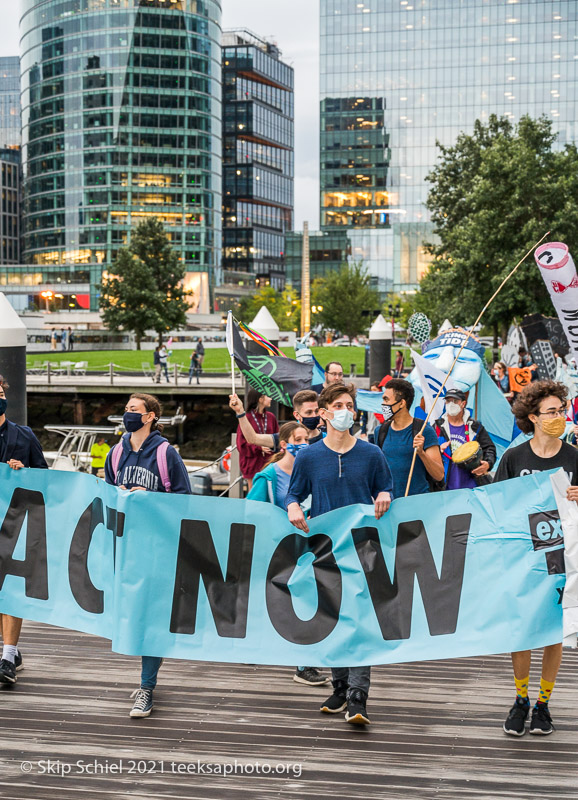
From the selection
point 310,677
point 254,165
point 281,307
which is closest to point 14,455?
point 310,677

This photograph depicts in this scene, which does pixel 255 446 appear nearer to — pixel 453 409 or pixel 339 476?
pixel 453 409

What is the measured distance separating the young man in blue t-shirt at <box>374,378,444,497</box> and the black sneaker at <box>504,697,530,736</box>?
5.24 ft

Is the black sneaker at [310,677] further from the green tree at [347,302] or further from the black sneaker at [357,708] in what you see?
the green tree at [347,302]

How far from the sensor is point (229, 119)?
149875mm

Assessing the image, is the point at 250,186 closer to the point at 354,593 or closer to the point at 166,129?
the point at 166,129

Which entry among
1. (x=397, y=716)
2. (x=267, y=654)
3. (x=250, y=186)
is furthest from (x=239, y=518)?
(x=250, y=186)

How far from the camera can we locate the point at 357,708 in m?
5.03

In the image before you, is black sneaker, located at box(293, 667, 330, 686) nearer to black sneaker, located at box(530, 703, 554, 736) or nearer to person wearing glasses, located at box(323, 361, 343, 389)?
black sneaker, located at box(530, 703, 554, 736)

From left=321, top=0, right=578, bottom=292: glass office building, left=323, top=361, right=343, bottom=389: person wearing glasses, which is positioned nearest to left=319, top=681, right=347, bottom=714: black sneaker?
left=323, top=361, right=343, bottom=389: person wearing glasses

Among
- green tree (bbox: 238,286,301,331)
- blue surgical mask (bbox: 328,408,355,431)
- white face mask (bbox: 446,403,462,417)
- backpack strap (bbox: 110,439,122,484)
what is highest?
green tree (bbox: 238,286,301,331)

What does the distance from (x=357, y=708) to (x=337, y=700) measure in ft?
1.00

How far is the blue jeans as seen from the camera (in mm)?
5309

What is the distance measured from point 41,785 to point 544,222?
3440 cm

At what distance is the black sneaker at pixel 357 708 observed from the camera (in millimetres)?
5000
